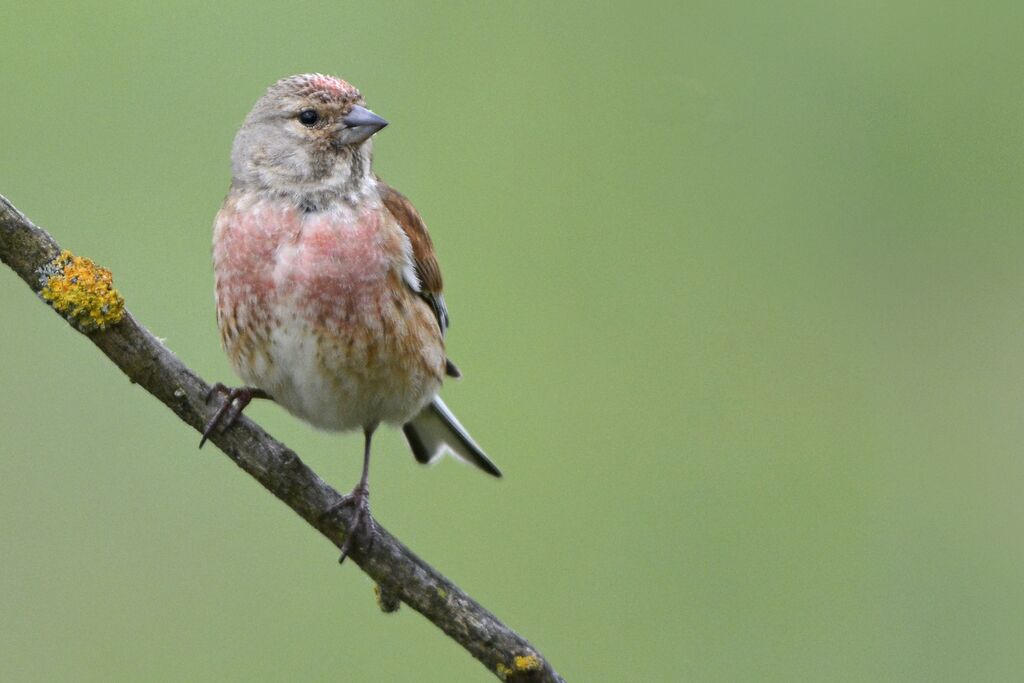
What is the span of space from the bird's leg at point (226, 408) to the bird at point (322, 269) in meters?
0.27

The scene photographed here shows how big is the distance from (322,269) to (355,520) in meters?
0.79

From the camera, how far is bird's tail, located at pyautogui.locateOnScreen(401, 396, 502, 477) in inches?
206

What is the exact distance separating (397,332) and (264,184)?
605mm

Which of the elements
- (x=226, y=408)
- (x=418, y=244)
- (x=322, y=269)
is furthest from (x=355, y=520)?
(x=418, y=244)

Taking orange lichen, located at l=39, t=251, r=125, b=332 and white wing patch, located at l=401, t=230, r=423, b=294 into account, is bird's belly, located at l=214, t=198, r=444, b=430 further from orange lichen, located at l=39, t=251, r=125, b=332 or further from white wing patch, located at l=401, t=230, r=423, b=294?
orange lichen, located at l=39, t=251, r=125, b=332

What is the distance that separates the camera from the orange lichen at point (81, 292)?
375cm

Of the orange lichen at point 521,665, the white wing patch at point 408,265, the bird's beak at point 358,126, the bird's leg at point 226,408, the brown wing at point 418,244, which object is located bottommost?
the orange lichen at point 521,665

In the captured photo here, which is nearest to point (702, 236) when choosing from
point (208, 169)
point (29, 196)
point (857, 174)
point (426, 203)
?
point (857, 174)

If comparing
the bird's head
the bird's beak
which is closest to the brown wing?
the bird's head

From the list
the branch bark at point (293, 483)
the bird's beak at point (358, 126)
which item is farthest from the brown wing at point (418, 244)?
the branch bark at point (293, 483)

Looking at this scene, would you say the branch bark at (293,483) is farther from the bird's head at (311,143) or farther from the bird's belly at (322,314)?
the bird's head at (311,143)

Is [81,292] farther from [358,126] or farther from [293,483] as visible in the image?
[358,126]

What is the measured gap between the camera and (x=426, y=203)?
7246 millimetres

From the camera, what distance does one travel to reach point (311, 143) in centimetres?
475
